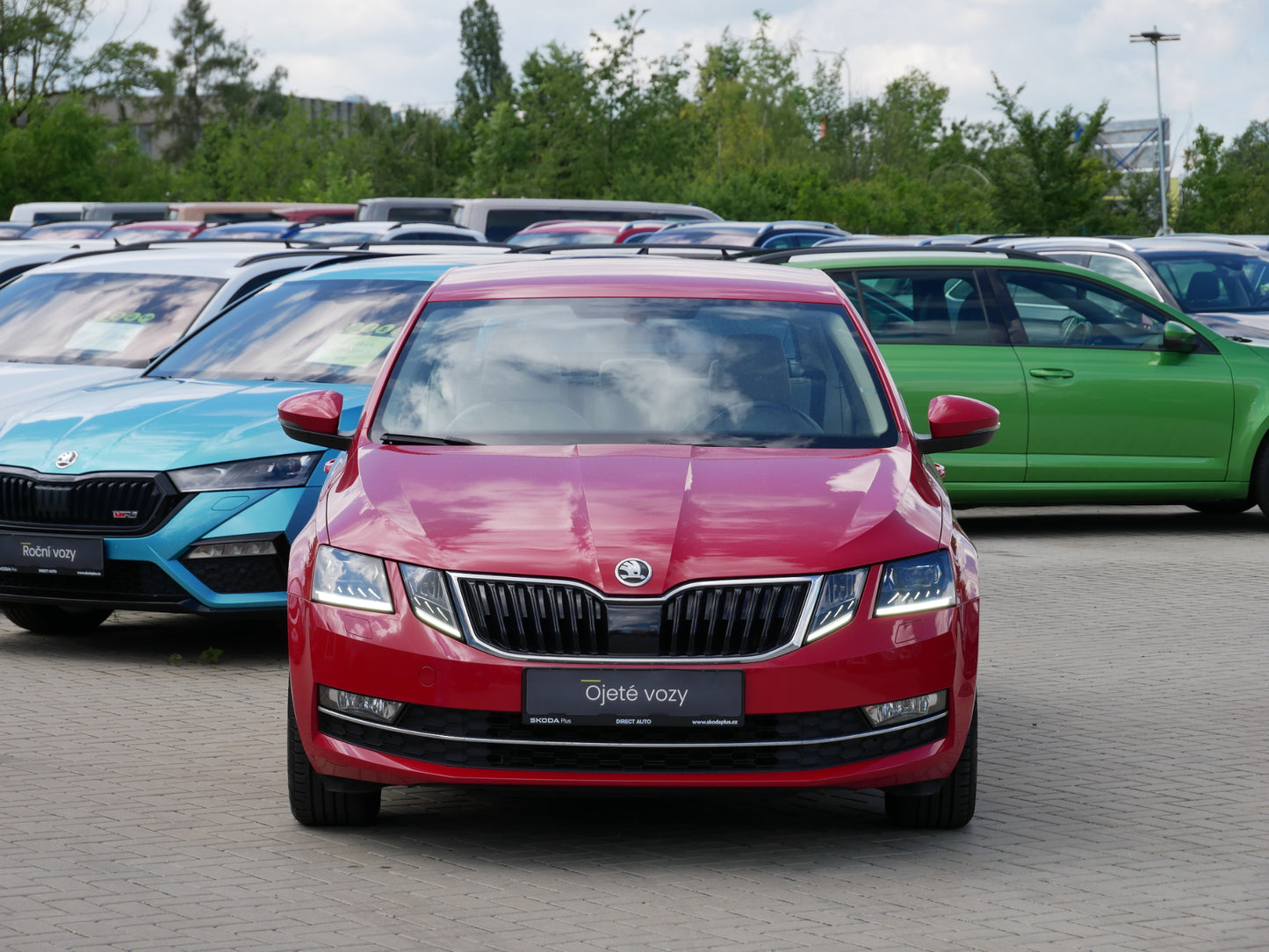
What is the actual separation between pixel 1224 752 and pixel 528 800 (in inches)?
94.5

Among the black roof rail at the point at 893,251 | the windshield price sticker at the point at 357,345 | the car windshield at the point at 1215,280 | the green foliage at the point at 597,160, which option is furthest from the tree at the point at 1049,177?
the windshield price sticker at the point at 357,345

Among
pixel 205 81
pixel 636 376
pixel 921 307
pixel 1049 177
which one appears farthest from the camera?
pixel 205 81

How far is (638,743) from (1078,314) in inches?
317

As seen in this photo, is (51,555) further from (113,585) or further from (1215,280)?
(1215,280)

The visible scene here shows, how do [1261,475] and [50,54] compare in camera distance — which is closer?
[1261,475]

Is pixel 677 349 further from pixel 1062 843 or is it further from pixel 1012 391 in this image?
pixel 1012 391

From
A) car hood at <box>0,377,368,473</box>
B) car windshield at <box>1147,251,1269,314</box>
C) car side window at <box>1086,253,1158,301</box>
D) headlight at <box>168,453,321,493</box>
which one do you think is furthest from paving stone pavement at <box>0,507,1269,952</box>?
car windshield at <box>1147,251,1269,314</box>

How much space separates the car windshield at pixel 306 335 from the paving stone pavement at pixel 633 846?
1.70 metres

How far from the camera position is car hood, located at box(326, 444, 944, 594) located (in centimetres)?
479

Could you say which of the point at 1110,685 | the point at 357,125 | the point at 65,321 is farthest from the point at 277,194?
the point at 1110,685

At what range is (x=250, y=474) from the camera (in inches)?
304

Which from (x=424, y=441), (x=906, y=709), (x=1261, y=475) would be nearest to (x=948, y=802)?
(x=906, y=709)

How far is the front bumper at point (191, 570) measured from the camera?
7539mm

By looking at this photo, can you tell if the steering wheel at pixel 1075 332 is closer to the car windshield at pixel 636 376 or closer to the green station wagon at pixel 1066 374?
the green station wagon at pixel 1066 374
